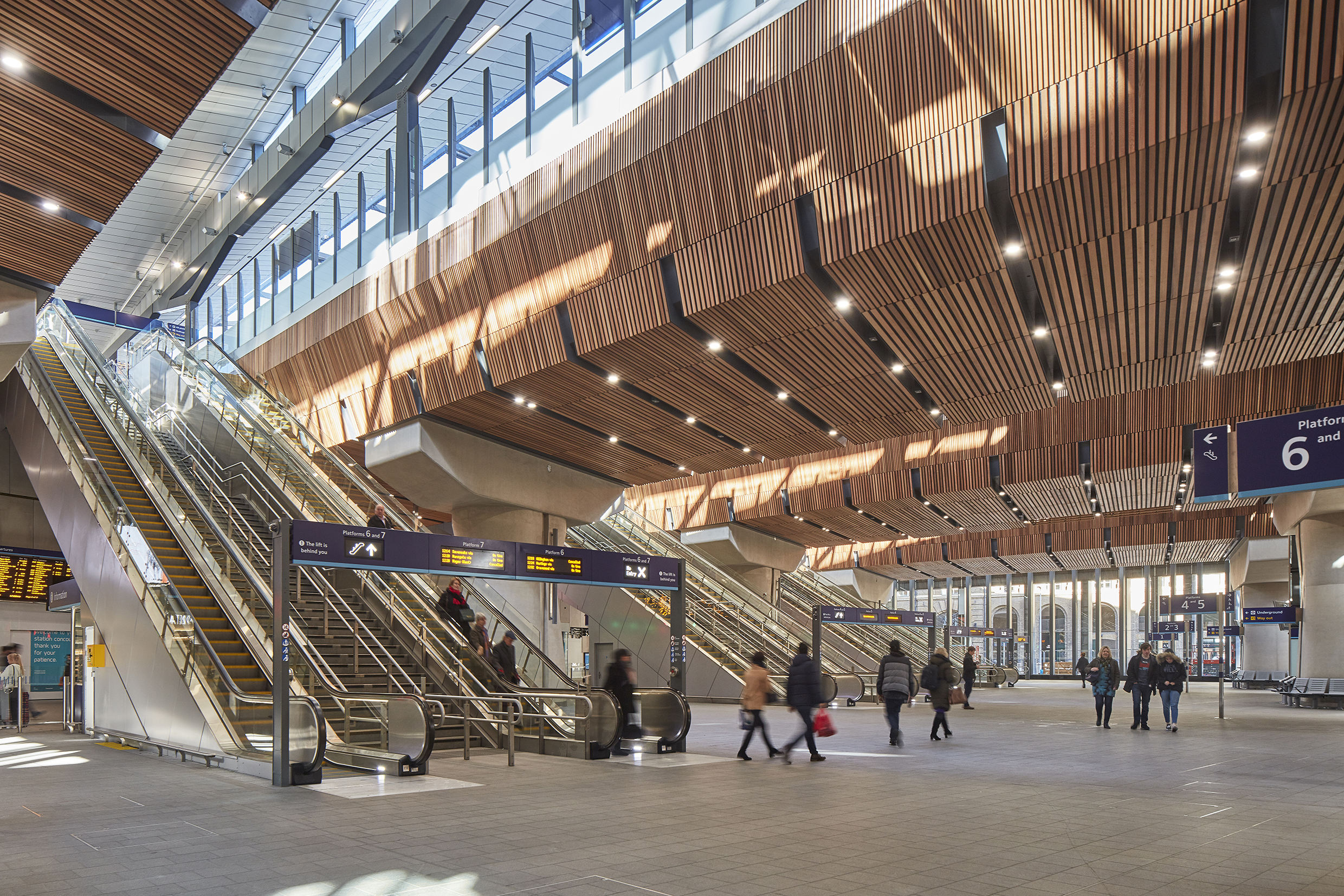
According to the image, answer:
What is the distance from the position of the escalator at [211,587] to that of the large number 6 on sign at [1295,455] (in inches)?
334

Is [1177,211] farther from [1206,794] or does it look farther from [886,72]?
[1206,794]

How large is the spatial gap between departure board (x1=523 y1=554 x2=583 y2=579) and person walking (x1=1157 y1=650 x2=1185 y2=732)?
995 cm

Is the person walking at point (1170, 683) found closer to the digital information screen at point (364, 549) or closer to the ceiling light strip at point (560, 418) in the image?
the ceiling light strip at point (560, 418)

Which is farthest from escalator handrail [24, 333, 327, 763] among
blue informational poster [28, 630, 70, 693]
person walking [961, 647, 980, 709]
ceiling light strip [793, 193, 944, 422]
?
person walking [961, 647, 980, 709]

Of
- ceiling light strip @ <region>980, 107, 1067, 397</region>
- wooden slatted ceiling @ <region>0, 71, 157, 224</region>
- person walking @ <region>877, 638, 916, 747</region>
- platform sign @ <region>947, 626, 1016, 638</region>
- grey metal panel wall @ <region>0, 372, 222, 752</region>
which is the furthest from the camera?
platform sign @ <region>947, 626, 1016, 638</region>

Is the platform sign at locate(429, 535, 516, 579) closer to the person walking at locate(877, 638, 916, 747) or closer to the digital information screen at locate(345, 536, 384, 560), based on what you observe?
the digital information screen at locate(345, 536, 384, 560)

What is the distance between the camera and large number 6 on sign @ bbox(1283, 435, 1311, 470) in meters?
8.19

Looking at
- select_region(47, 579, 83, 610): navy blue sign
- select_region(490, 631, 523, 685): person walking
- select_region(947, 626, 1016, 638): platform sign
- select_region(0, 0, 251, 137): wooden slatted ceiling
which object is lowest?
select_region(947, 626, 1016, 638): platform sign

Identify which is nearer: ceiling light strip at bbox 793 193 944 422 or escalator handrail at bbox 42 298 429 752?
escalator handrail at bbox 42 298 429 752

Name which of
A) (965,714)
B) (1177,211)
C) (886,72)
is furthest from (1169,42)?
(965,714)

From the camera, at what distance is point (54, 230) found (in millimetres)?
10750

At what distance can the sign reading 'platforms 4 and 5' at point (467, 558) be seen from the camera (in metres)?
10.7

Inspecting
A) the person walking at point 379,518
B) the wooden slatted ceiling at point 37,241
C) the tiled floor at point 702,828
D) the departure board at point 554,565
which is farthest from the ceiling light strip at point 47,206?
the person walking at point 379,518

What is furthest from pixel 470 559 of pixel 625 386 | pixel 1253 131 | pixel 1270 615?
pixel 1270 615
